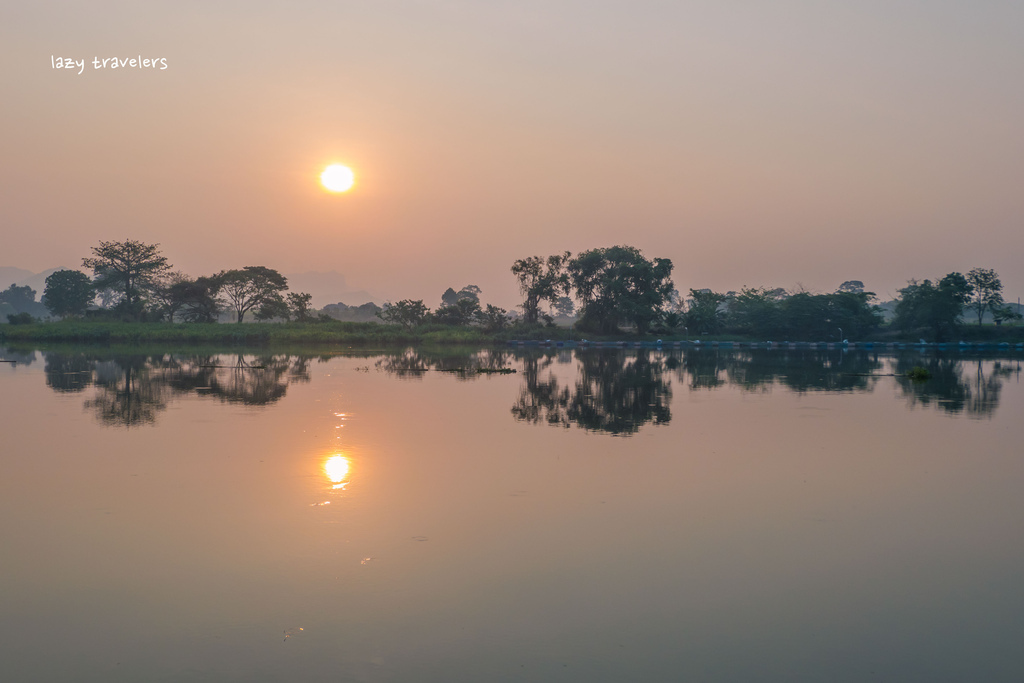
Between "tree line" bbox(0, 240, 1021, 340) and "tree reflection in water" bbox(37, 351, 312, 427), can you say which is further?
Result: "tree line" bbox(0, 240, 1021, 340)

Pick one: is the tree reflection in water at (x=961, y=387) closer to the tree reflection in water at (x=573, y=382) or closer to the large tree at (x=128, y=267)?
the tree reflection in water at (x=573, y=382)

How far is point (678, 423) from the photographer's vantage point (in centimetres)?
1742

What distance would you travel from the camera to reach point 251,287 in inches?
3307

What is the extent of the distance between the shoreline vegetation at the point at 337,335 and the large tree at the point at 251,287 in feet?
26.4

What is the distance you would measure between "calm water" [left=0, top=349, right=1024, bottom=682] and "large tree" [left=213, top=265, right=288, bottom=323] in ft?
227

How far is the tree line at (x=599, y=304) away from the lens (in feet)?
257

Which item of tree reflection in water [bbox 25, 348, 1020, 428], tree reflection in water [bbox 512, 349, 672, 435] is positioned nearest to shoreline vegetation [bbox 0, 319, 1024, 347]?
tree reflection in water [bbox 25, 348, 1020, 428]

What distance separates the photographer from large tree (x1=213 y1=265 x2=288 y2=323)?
83125 millimetres

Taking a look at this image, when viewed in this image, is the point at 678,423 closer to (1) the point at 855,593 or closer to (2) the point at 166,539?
(1) the point at 855,593

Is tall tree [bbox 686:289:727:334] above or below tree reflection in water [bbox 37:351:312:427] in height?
above

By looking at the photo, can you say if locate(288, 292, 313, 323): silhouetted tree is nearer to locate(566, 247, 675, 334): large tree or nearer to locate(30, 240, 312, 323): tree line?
locate(30, 240, 312, 323): tree line

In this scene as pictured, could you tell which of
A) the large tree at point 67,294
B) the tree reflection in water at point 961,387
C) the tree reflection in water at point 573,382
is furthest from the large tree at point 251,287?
the tree reflection in water at point 961,387

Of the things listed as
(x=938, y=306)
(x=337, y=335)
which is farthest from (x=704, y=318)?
(x=337, y=335)

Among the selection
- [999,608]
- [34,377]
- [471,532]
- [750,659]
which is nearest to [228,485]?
[471,532]
